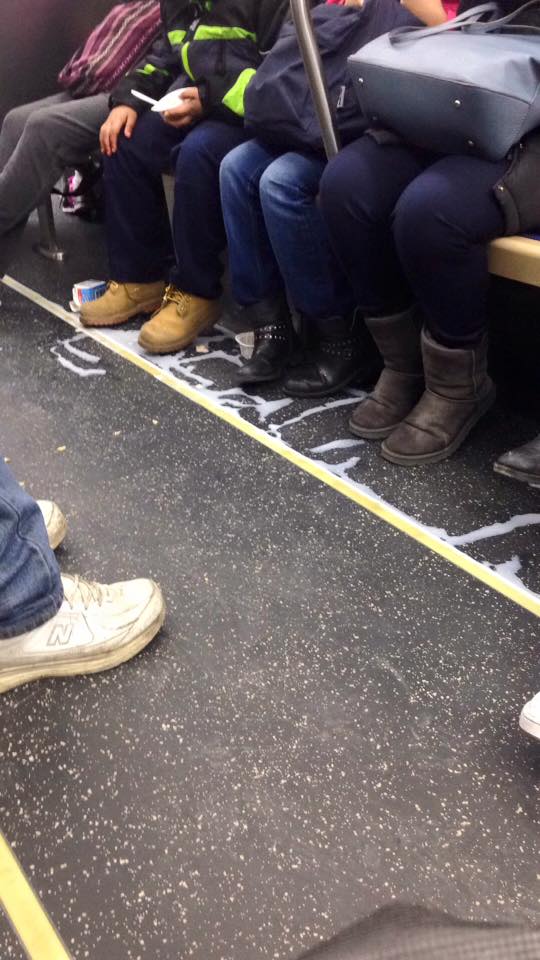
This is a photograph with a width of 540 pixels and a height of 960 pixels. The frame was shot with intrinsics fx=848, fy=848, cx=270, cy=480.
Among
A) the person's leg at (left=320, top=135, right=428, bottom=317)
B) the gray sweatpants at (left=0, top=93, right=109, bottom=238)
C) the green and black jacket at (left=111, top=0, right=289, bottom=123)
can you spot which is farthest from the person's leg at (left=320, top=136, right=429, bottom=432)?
the gray sweatpants at (left=0, top=93, right=109, bottom=238)

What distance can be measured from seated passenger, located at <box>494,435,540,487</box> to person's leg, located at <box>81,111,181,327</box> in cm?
144

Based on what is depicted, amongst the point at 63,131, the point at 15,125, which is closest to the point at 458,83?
the point at 63,131

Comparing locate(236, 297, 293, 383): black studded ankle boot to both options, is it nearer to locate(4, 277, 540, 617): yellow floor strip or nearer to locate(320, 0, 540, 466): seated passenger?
locate(4, 277, 540, 617): yellow floor strip

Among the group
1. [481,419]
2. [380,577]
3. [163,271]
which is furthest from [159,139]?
[380,577]

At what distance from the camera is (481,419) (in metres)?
2.07

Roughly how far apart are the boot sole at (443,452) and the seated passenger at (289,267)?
380mm

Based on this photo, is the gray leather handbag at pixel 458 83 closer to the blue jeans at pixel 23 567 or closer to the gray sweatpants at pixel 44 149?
the blue jeans at pixel 23 567

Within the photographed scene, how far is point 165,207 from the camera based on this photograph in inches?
111

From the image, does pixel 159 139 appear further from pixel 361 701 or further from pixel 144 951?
pixel 144 951

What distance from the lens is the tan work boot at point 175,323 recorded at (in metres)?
2.53

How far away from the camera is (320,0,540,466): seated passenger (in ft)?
5.32

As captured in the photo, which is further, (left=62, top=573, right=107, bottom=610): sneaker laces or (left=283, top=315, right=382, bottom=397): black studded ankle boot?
(left=283, top=315, right=382, bottom=397): black studded ankle boot

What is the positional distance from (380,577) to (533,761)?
46 cm

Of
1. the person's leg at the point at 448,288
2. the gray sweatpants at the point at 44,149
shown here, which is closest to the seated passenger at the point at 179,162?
the gray sweatpants at the point at 44,149
